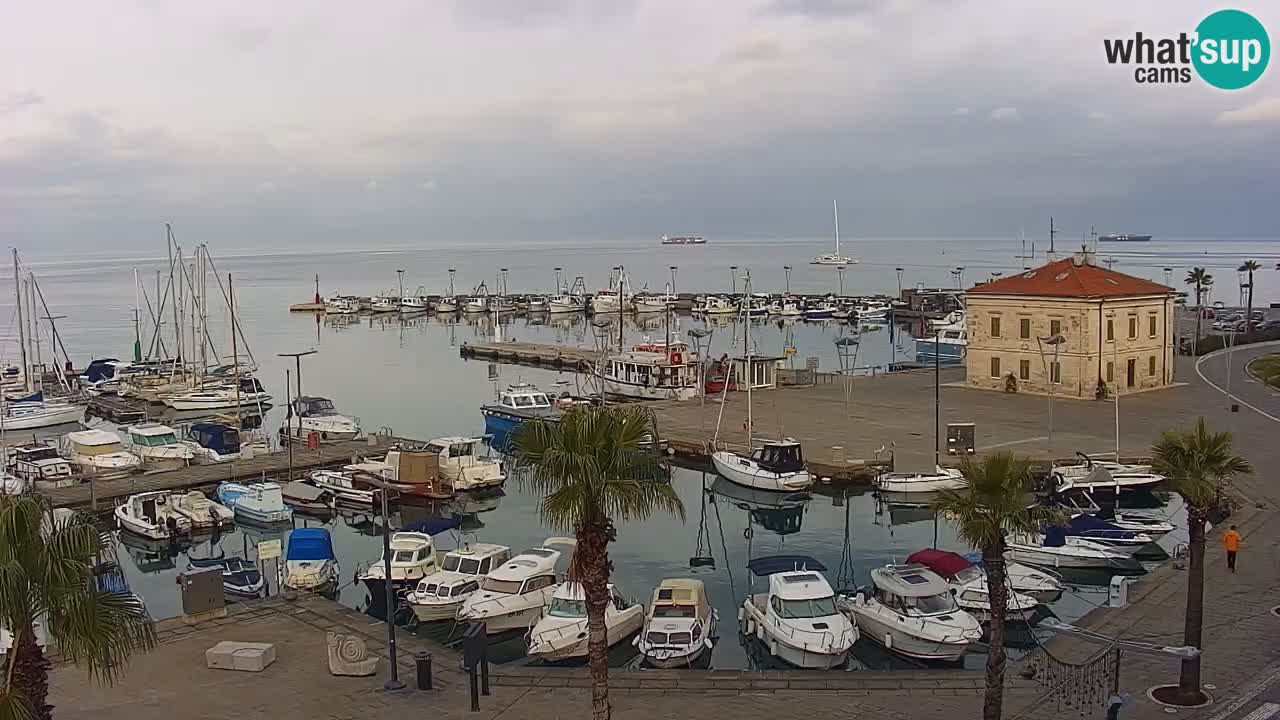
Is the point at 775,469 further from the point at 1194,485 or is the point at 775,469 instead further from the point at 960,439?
the point at 1194,485

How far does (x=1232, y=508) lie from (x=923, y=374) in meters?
37.7

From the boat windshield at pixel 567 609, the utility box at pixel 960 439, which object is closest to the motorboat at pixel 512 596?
the boat windshield at pixel 567 609

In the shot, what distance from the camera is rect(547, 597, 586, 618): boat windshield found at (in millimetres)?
24938

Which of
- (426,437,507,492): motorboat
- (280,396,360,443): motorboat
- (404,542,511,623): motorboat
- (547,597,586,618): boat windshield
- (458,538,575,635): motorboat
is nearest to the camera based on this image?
(547,597,586,618): boat windshield

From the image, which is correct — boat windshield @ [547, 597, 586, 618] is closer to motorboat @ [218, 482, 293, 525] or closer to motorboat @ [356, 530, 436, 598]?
motorboat @ [356, 530, 436, 598]

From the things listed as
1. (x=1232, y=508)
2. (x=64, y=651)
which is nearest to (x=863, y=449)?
(x=1232, y=508)

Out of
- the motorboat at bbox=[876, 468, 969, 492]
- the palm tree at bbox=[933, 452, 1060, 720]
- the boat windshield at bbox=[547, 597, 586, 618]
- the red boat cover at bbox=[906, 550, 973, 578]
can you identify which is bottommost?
the motorboat at bbox=[876, 468, 969, 492]

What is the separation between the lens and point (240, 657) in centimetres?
2086

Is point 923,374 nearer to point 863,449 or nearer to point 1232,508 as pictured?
point 863,449

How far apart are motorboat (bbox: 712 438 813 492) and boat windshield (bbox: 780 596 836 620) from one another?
17958 millimetres

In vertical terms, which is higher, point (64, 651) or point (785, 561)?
point (64, 651)

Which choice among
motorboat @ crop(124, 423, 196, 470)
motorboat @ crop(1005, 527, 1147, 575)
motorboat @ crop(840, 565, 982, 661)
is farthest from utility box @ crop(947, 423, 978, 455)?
motorboat @ crop(124, 423, 196, 470)

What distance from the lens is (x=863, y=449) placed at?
47219mm

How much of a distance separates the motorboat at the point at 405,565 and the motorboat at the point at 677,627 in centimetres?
801
